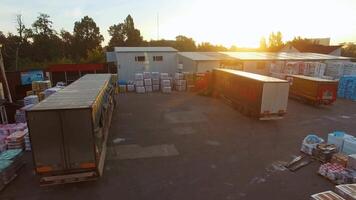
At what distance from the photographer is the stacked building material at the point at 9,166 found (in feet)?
30.3

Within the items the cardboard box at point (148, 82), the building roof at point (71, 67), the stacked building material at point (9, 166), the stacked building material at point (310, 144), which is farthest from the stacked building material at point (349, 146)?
the building roof at point (71, 67)

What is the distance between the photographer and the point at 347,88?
25.7m

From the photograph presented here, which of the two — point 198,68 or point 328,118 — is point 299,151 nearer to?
point 328,118

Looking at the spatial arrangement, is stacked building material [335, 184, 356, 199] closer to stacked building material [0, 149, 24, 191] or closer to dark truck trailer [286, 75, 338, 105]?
stacked building material [0, 149, 24, 191]

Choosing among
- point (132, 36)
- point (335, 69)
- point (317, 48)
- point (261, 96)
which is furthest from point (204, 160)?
point (132, 36)

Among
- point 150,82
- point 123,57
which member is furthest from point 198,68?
point 123,57

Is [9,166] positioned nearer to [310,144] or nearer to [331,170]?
[331,170]

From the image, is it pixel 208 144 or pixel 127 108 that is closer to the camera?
pixel 208 144

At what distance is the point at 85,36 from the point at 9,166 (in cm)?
6401

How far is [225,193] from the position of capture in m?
8.97

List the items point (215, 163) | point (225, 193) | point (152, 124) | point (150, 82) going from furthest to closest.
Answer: point (150, 82) → point (152, 124) → point (215, 163) → point (225, 193)

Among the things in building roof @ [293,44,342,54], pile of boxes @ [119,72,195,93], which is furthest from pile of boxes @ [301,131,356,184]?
building roof @ [293,44,342,54]

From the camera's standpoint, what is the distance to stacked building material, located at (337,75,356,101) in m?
25.0

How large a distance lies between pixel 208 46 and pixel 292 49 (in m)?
24.5
